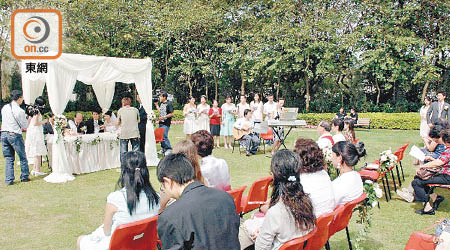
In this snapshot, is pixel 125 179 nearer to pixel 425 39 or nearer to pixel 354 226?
pixel 354 226

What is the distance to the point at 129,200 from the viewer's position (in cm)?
298

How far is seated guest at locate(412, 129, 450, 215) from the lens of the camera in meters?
5.31

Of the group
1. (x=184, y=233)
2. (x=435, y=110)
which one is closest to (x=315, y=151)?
(x=184, y=233)

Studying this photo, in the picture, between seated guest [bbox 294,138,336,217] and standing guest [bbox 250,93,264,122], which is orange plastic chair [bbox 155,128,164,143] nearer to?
standing guest [bbox 250,93,264,122]

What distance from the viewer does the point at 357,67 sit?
22453 millimetres

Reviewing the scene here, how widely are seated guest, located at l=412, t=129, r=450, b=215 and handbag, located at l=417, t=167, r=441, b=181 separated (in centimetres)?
4

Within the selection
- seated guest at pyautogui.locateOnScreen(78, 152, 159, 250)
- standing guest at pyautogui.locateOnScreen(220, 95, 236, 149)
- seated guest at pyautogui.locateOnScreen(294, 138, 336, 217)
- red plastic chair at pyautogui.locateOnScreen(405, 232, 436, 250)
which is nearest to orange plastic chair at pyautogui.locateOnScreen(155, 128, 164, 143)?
standing guest at pyautogui.locateOnScreen(220, 95, 236, 149)

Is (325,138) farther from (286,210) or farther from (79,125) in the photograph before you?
(79,125)

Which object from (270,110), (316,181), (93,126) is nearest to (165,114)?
(93,126)

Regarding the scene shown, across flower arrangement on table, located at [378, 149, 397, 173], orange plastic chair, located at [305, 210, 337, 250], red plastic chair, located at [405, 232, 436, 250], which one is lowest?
red plastic chair, located at [405, 232, 436, 250]

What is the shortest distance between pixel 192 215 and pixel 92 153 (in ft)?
23.7

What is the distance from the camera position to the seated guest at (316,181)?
11.1ft

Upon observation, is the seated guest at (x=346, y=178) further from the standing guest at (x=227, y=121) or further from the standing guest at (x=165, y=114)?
the standing guest at (x=227, y=121)

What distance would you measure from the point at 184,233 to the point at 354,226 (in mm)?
3794
